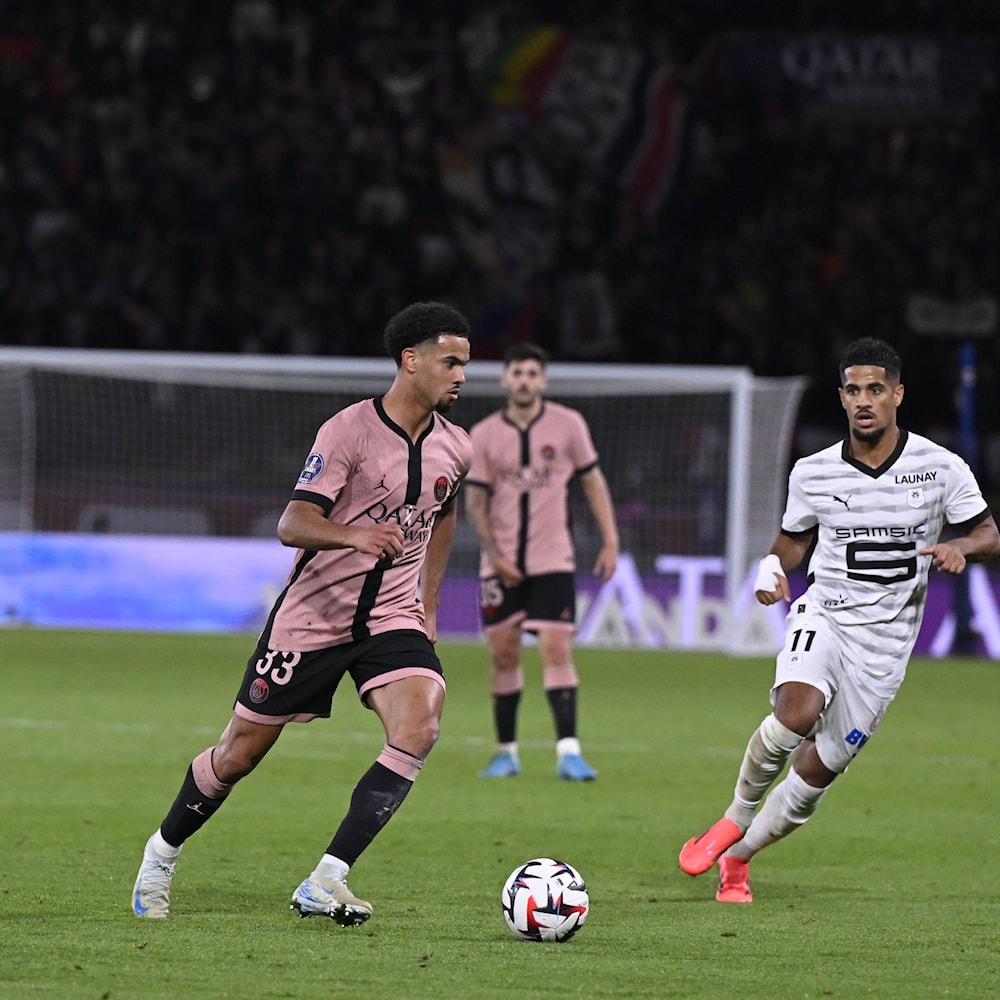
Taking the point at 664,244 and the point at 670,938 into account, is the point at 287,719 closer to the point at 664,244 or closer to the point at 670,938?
the point at 670,938

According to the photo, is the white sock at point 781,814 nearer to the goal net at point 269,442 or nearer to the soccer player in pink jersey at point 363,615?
the soccer player in pink jersey at point 363,615

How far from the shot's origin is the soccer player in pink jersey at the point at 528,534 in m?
10.6

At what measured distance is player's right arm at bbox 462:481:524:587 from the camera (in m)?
10.7

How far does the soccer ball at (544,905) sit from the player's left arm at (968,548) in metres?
1.70

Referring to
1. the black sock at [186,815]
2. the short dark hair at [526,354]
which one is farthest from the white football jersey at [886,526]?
the short dark hair at [526,354]

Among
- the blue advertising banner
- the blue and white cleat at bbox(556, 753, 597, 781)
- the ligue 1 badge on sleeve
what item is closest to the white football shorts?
the ligue 1 badge on sleeve

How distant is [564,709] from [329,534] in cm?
497

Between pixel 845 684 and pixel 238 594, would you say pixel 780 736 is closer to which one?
pixel 845 684

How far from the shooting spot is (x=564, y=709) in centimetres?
1047

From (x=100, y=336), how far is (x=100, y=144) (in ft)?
9.96

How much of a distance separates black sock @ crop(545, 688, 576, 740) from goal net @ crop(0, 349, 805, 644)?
322 inches

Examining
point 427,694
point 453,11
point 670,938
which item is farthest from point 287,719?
point 453,11

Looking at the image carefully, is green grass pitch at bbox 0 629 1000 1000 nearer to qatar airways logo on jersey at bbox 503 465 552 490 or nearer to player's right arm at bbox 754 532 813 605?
player's right arm at bbox 754 532 813 605

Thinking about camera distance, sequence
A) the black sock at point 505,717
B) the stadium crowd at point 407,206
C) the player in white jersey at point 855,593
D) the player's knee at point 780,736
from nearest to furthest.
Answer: the player's knee at point 780,736, the player in white jersey at point 855,593, the black sock at point 505,717, the stadium crowd at point 407,206
